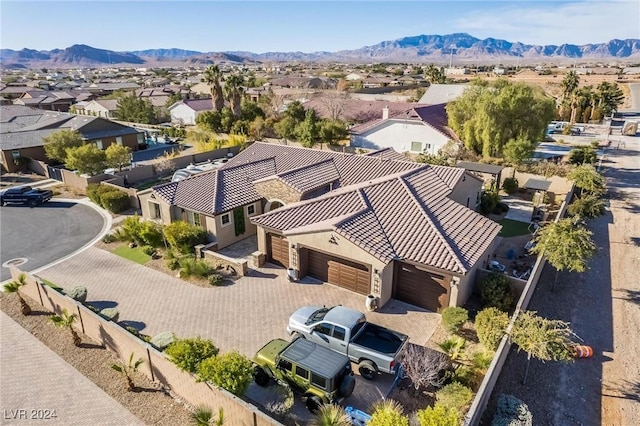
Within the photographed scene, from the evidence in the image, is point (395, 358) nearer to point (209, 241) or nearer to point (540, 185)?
point (209, 241)

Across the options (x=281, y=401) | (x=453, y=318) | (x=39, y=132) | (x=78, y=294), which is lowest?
(x=281, y=401)

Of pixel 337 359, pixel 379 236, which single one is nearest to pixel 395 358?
pixel 337 359

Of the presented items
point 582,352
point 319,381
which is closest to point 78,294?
point 319,381

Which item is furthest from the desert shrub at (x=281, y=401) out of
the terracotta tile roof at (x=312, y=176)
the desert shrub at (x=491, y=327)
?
the terracotta tile roof at (x=312, y=176)

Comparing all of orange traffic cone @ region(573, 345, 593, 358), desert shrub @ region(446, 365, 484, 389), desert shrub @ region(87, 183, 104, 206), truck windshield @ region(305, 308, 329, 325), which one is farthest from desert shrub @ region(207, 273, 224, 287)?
desert shrub @ region(87, 183, 104, 206)

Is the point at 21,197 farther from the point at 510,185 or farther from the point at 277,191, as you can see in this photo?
the point at 510,185

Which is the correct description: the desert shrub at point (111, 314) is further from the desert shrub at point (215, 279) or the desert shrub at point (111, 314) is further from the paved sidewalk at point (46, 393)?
the desert shrub at point (215, 279)
